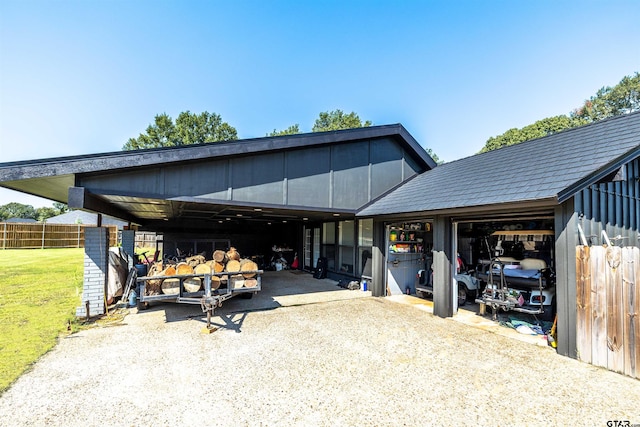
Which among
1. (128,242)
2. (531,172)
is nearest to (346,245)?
(531,172)

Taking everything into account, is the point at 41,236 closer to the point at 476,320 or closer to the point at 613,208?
the point at 476,320

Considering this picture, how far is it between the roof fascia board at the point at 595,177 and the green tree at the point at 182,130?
3123 centimetres

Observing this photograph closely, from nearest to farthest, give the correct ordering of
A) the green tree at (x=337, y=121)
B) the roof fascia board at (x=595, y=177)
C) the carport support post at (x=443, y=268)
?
1. the roof fascia board at (x=595, y=177)
2. the carport support post at (x=443, y=268)
3. the green tree at (x=337, y=121)

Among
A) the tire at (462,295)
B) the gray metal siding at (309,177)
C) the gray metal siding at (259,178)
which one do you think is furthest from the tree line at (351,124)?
the tire at (462,295)

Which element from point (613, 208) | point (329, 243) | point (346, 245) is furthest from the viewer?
point (329, 243)

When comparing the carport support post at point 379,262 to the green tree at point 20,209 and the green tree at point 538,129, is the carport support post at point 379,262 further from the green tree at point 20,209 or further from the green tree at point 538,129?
the green tree at point 20,209

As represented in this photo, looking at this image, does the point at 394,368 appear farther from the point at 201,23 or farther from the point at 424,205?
the point at 201,23

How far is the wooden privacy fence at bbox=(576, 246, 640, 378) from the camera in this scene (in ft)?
12.3

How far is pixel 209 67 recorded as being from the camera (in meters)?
12.9

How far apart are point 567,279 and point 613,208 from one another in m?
2.12

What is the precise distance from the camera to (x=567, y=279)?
4371mm

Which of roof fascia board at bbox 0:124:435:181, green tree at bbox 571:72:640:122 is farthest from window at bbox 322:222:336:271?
green tree at bbox 571:72:640:122

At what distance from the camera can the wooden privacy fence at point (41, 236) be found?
21625 millimetres

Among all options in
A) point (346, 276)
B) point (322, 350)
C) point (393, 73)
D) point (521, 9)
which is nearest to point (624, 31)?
point (521, 9)
